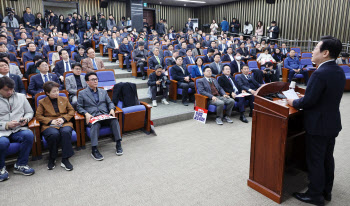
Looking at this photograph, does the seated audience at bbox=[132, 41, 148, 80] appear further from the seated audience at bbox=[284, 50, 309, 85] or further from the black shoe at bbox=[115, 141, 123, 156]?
the seated audience at bbox=[284, 50, 309, 85]

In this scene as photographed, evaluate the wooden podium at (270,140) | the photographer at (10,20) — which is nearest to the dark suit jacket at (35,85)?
the wooden podium at (270,140)

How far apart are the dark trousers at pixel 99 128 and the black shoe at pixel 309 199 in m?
2.02

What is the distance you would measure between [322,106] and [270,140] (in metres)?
0.45

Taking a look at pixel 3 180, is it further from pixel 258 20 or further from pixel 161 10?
pixel 161 10

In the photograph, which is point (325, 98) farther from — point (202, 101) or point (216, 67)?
point (216, 67)

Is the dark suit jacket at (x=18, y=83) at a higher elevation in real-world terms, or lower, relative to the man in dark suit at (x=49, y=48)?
lower

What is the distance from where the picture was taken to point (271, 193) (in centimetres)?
207

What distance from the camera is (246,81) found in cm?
484

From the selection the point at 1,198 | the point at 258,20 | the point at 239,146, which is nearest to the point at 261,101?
the point at 239,146

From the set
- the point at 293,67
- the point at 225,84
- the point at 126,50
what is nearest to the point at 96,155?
the point at 225,84

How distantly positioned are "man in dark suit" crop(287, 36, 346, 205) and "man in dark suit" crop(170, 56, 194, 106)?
3.07 metres

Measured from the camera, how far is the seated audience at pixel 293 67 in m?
6.68

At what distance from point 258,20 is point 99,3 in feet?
25.7

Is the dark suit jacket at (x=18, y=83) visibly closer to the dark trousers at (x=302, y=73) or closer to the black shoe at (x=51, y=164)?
the black shoe at (x=51, y=164)
